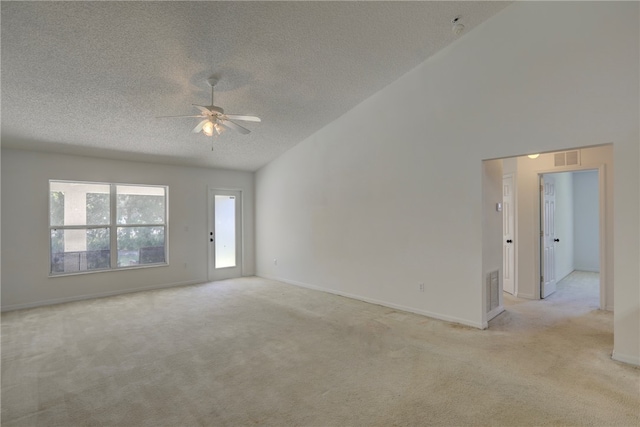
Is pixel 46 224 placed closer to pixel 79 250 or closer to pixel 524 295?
pixel 79 250

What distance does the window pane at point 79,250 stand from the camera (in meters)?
5.26

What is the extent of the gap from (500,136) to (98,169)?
625cm

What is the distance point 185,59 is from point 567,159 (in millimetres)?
5357

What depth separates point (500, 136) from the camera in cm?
366

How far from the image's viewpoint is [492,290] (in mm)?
4133

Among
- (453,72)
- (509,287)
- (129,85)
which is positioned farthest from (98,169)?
(509,287)

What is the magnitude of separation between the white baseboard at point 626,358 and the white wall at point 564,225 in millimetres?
3677

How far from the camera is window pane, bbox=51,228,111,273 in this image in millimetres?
5262

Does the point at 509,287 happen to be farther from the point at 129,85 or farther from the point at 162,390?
the point at 129,85

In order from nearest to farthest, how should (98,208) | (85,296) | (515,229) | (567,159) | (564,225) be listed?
(567,159) < (515,229) < (85,296) < (98,208) < (564,225)

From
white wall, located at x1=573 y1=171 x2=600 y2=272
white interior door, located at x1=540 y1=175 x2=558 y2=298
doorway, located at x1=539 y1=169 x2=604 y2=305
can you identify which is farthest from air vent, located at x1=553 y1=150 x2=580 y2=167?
white wall, located at x1=573 y1=171 x2=600 y2=272

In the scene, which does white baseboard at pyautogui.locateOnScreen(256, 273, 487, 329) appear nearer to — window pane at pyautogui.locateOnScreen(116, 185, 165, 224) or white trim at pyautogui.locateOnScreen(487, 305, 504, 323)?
white trim at pyautogui.locateOnScreen(487, 305, 504, 323)

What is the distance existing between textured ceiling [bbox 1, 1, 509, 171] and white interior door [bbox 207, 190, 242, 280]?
7.16 feet

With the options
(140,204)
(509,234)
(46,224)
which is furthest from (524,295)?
(46,224)
